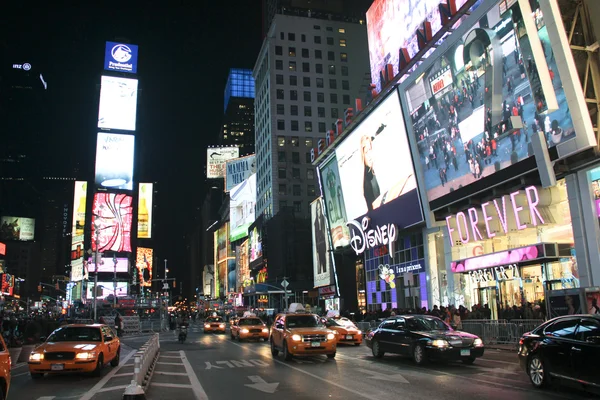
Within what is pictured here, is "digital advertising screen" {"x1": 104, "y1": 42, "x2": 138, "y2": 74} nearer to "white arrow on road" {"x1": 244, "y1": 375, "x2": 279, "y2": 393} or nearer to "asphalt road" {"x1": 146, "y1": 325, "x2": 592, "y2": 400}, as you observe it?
"asphalt road" {"x1": 146, "y1": 325, "x2": 592, "y2": 400}

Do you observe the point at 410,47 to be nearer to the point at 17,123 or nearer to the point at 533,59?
the point at 533,59

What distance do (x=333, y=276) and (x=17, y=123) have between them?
374 feet

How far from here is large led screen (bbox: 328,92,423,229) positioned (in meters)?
35.3

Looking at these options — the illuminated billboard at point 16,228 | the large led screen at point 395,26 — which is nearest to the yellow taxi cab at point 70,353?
the large led screen at point 395,26

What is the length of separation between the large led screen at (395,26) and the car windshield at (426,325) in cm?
2505

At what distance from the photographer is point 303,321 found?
1867 cm

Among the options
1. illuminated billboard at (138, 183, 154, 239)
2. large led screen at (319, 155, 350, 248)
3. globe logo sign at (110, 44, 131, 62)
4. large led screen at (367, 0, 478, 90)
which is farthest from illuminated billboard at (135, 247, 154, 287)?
large led screen at (367, 0, 478, 90)

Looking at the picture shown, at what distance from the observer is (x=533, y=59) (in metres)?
21.9

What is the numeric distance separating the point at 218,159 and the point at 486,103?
135m

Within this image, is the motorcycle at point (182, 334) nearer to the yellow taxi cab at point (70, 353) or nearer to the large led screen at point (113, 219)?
the yellow taxi cab at point (70, 353)

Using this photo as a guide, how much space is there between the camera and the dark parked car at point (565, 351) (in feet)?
30.1

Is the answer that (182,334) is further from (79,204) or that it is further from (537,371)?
(79,204)

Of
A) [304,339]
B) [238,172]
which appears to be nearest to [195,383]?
[304,339]

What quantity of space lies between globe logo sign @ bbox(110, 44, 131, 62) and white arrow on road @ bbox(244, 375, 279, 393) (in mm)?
118810
